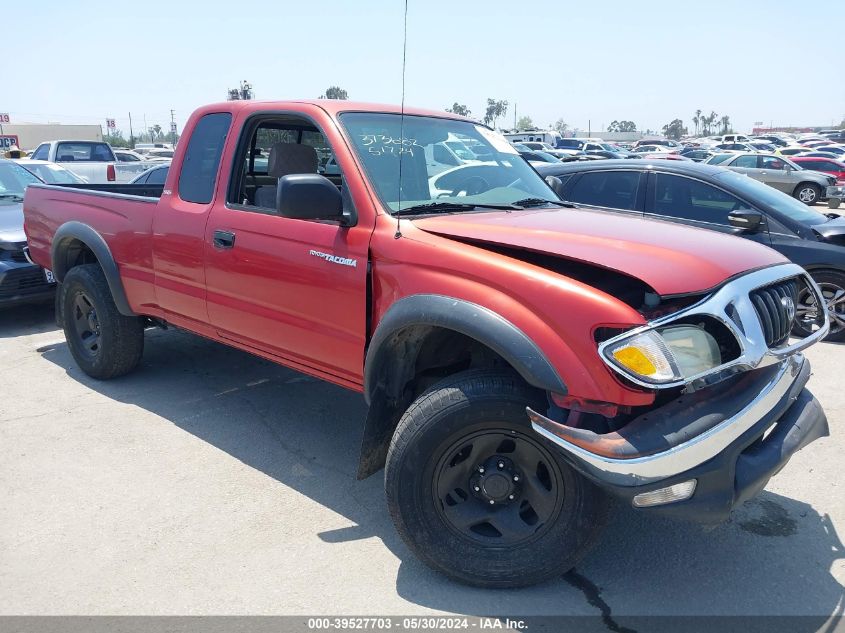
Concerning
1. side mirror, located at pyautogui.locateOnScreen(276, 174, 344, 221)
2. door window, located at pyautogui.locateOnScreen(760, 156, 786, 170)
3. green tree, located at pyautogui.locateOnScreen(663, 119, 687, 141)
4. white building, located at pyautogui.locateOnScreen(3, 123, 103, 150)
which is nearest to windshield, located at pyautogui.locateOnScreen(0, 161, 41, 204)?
side mirror, located at pyautogui.locateOnScreen(276, 174, 344, 221)

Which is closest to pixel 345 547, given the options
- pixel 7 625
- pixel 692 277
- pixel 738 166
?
pixel 7 625

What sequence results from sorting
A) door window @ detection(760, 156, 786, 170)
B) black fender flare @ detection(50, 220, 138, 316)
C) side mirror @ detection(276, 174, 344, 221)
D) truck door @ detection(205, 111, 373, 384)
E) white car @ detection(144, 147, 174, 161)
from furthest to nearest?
white car @ detection(144, 147, 174, 161)
door window @ detection(760, 156, 786, 170)
black fender flare @ detection(50, 220, 138, 316)
truck door @ detection(205, 111, 373, 384)
side mirror @ detection(276, 174, 344, 221)

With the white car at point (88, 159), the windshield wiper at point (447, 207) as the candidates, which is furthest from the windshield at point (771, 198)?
the white car at point (88, 159)

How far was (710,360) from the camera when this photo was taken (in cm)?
254

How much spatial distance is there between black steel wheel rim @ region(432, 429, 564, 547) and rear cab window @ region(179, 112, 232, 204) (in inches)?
92.9

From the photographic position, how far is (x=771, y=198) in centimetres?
707

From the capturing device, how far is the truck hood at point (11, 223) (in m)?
6.99

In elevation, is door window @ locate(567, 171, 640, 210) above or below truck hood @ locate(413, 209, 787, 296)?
below

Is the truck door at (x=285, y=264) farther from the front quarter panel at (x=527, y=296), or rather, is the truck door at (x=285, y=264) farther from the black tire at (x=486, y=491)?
the black tire at (x=486, y=491)

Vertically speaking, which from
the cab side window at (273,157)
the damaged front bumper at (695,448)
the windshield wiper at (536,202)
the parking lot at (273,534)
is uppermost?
the cab side window at (273,157)

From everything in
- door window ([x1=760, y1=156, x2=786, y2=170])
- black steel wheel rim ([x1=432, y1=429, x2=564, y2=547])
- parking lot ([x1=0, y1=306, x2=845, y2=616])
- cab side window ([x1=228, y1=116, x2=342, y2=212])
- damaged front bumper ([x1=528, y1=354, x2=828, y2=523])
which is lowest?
parking lot ([x1=0, y1=306, x2=845, y2=616])

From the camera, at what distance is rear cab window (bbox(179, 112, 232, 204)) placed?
4289 mm

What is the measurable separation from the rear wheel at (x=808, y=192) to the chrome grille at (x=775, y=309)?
57.9 ft

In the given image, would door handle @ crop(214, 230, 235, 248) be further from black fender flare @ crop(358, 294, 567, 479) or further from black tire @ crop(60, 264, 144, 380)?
black tire @ crop(60, 264, 144, 380)
